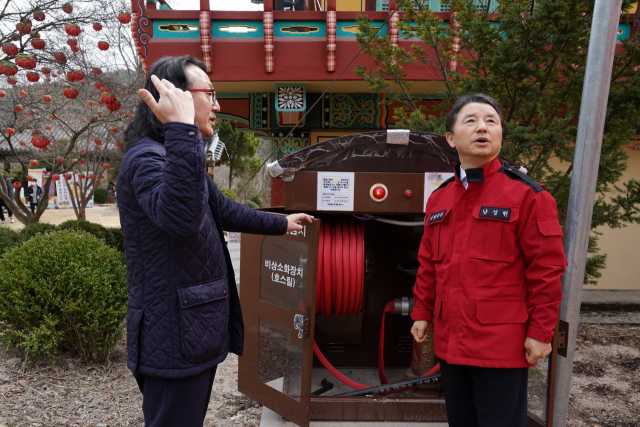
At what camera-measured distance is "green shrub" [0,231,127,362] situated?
4.07 m

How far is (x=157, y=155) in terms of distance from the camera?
1.61 metres

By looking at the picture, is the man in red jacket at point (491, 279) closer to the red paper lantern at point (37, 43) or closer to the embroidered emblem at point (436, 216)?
the embroidered emblem at point (436, 216)

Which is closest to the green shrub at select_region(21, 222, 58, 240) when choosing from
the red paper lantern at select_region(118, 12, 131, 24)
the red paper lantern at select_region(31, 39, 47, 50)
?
the red paper lantern at select_region(31, 39, 47, 50)

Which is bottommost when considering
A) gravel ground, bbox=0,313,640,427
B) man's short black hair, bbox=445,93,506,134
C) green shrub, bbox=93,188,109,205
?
green shrub, bbox=93,188,109,205

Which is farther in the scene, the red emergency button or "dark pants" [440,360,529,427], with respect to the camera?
the red emergency button

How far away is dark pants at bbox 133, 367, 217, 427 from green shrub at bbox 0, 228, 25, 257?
6.36 metres

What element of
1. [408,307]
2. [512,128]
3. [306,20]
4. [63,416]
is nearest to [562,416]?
[408,307]

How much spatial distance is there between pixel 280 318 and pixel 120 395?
1811mm

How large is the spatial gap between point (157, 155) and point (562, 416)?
2489 mm

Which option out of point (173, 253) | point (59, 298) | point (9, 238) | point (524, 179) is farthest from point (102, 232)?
point (524, 179)

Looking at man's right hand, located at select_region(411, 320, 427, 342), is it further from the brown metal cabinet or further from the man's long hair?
the man's long hair

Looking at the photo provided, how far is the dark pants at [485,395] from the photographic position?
1989mm

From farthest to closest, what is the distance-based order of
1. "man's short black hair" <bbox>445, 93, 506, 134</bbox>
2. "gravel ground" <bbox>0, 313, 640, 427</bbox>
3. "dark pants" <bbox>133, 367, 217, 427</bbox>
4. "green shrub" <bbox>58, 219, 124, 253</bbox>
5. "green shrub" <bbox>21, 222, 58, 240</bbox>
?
"green shrub" <bbox>58, 219, 124, 253</bbox>, "green shrub" <bbox>21, 222, 58, 240</bbox>, "gravel ground" <bbox>0, 313, 640, 427</bbox>, "man's short black hair" <bbox>445, 93, 506, 134</bbox>, "dark pants" <bbox>133, 367, 217, 427</bbox>

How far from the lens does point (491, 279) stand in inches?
77.9
